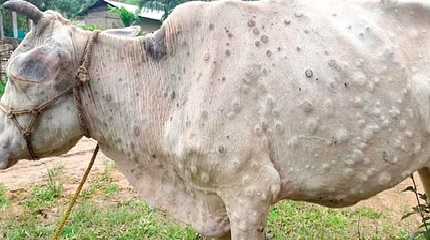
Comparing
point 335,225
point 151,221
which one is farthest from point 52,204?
point 335,225

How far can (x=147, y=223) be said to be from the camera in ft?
17.7

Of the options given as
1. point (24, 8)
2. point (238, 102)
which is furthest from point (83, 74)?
point (238, 102)

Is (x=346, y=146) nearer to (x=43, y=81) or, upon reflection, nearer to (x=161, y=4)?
(x=43, y=81)

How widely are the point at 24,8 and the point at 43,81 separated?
42 centimetres

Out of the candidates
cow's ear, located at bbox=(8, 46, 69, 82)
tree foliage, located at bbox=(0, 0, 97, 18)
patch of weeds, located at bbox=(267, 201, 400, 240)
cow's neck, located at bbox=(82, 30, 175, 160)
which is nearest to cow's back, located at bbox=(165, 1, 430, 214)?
cow's neck, located at bbox=(82, 30, 175, 160)

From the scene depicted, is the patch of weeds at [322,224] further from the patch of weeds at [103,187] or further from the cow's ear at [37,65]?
the cow's ear at [37,65]

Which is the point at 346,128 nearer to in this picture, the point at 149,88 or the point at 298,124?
the point at 298,124

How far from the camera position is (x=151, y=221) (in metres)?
5.47

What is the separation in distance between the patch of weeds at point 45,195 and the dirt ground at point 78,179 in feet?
0.47

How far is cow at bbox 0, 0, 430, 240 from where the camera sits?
9.92ft

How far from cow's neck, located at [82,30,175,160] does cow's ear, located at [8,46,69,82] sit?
8.4 inches

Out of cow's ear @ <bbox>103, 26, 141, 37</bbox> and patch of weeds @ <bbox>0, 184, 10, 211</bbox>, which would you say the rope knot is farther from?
patch of weeds @ <bbox>0, 184, 10, 211</bbox>

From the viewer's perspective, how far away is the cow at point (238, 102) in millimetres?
3023

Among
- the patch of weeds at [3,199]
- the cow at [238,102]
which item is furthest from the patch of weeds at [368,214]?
the patch of weeds at [3,199]
